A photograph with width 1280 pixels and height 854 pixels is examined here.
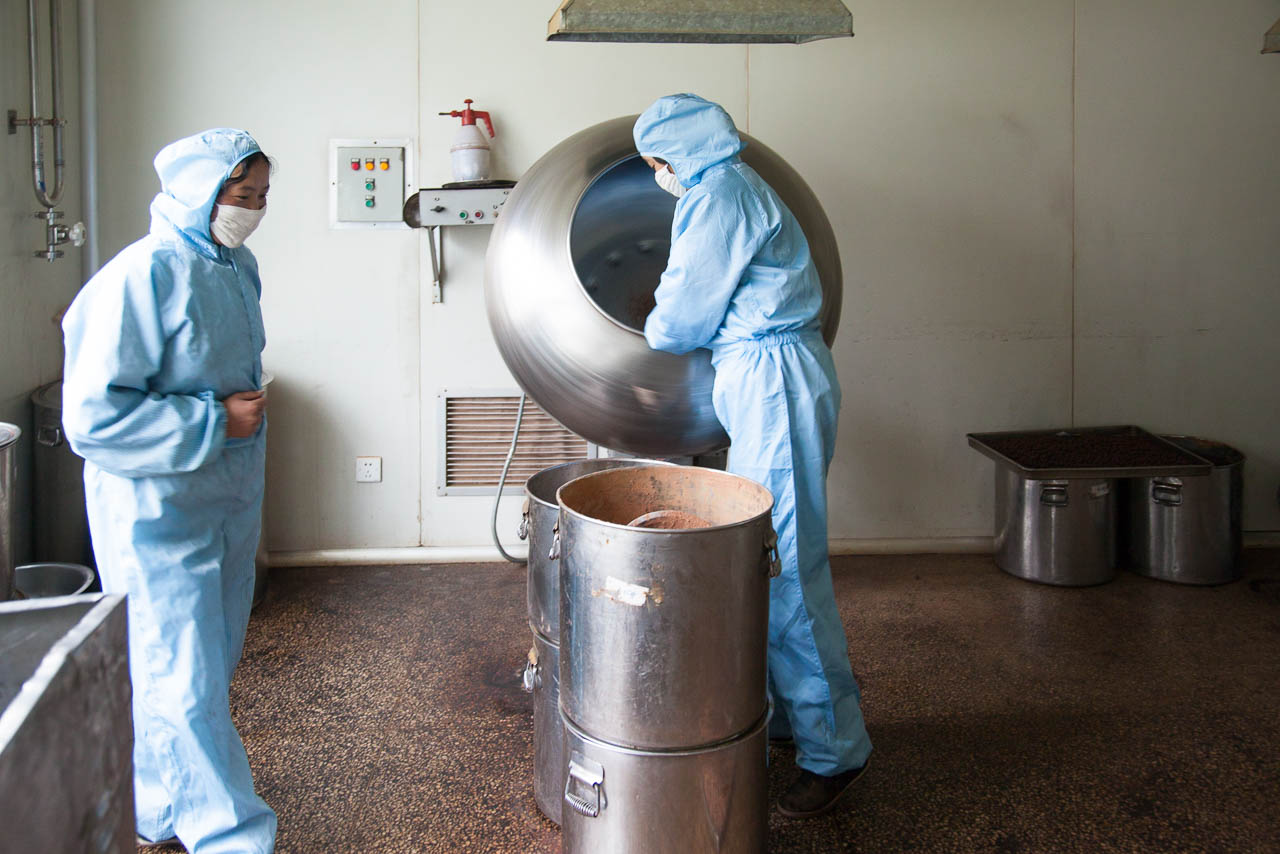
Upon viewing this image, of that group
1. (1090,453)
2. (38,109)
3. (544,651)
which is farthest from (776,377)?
(38,109)

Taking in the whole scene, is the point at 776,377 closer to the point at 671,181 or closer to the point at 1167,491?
the point at 671,181

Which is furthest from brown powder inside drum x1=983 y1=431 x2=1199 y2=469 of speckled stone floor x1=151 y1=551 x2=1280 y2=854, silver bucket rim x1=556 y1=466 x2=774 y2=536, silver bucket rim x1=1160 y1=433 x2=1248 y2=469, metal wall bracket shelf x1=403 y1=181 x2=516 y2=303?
metal wall bracket shelf x1=403 y1=181 x2=516 y2=303

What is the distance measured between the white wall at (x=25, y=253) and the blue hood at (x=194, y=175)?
1.33m

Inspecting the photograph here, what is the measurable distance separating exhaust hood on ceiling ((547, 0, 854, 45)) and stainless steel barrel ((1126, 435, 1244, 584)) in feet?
6.43

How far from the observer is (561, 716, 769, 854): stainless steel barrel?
137cm

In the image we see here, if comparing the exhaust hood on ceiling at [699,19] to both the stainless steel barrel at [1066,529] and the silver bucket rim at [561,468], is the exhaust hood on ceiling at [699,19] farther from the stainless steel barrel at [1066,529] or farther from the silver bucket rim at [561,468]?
the stainless steel barrel at [1066,529]

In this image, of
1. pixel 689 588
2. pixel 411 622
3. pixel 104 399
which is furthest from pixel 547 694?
pixel 411 622

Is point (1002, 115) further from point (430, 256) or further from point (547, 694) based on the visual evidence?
point (547, 694)

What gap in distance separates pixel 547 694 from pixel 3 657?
113 cm

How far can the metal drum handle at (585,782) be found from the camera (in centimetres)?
139

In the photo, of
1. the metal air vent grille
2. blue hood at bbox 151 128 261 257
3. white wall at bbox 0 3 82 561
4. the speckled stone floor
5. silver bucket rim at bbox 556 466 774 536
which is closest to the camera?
silver bucket rim at bbox 556 466 774 536

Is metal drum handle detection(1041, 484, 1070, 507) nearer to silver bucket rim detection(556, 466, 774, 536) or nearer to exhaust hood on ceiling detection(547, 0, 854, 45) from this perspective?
exhaust hood on ceiling detection(547, 0, 854, 45)

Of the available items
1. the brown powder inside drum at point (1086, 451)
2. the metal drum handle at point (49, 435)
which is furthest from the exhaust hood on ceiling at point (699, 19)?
the metal drum handle at point (49, 435)

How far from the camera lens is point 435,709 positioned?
7.30ft
